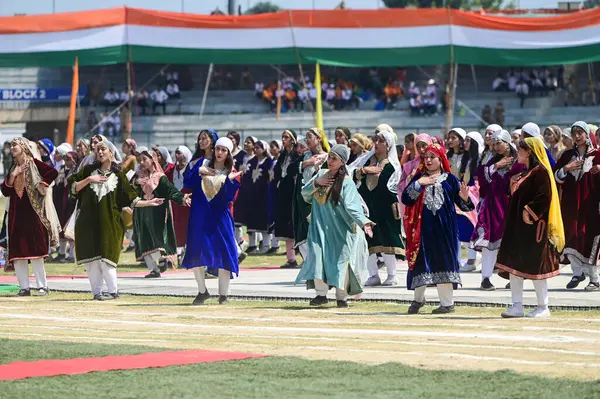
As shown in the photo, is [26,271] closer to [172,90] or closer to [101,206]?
[101,206]

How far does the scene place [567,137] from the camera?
18062mm

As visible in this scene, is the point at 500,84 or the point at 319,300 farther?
the point at 500,84

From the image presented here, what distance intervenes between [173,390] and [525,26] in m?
32.6

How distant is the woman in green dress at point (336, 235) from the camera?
594 inches

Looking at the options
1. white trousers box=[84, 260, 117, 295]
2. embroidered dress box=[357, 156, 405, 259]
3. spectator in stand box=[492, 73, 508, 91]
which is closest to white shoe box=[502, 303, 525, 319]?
embroidered dress box=[357, 156, 405, 259]

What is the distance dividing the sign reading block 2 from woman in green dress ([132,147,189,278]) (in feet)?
102

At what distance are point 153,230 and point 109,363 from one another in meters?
11.4

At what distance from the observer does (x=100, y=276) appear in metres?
16.7

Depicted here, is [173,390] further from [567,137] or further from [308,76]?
[308,76]

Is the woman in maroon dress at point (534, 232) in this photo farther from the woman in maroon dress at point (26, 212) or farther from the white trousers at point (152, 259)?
the white trousers at point (152, 259)

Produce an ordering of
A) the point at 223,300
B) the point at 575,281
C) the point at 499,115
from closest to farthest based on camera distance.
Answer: the point at 223,300 → the point at 575,281 → the point at 499,115

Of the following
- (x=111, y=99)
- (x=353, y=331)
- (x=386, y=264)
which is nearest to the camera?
(x=353, y=331)

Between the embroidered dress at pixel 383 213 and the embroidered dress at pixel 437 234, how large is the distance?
356 centimetres

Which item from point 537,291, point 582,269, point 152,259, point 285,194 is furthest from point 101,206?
point 285,194
